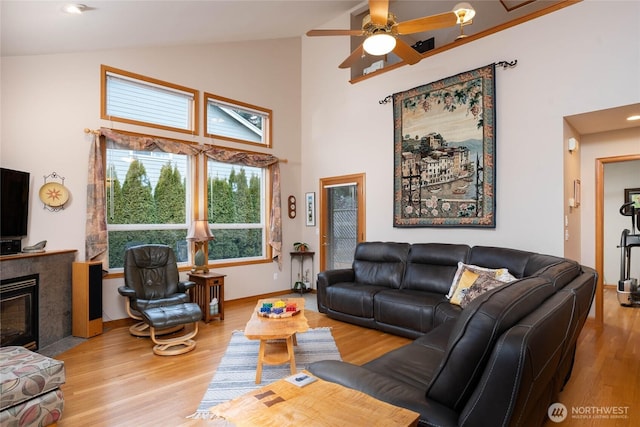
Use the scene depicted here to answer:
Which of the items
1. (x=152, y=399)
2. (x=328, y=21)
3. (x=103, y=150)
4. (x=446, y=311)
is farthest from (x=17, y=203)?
(x=328, y=21)

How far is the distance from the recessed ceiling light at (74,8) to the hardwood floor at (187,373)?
3155mm

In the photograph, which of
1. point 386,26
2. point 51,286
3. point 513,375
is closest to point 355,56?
point 386,26

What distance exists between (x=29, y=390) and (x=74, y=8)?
3108mm

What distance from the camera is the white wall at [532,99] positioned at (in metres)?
3.33

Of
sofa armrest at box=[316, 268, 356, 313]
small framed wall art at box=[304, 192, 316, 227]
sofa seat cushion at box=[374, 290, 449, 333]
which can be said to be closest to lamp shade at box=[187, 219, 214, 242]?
sofa armrest at box=[316, 268, 356, 313]

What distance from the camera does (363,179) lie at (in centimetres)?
541

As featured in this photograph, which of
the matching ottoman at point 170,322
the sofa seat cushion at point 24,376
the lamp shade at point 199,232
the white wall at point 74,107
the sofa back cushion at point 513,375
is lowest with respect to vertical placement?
the matching ottoman at point 170,322

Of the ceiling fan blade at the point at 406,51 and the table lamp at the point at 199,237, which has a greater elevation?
the ceiling fan blade at the point at 406,51

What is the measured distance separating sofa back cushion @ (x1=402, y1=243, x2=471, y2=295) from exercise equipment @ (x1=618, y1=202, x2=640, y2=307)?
2.97 m

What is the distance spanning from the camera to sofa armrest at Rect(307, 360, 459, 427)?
1271mm

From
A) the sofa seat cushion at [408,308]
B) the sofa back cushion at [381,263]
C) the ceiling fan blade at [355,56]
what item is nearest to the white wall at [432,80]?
the sofa back cushion at [381,263]

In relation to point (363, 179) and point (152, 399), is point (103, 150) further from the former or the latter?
point (363, 179)

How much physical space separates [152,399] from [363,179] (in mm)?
3958

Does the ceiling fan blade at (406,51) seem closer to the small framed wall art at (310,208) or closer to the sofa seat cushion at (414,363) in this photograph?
the sofa seat cushion at (414,363)
